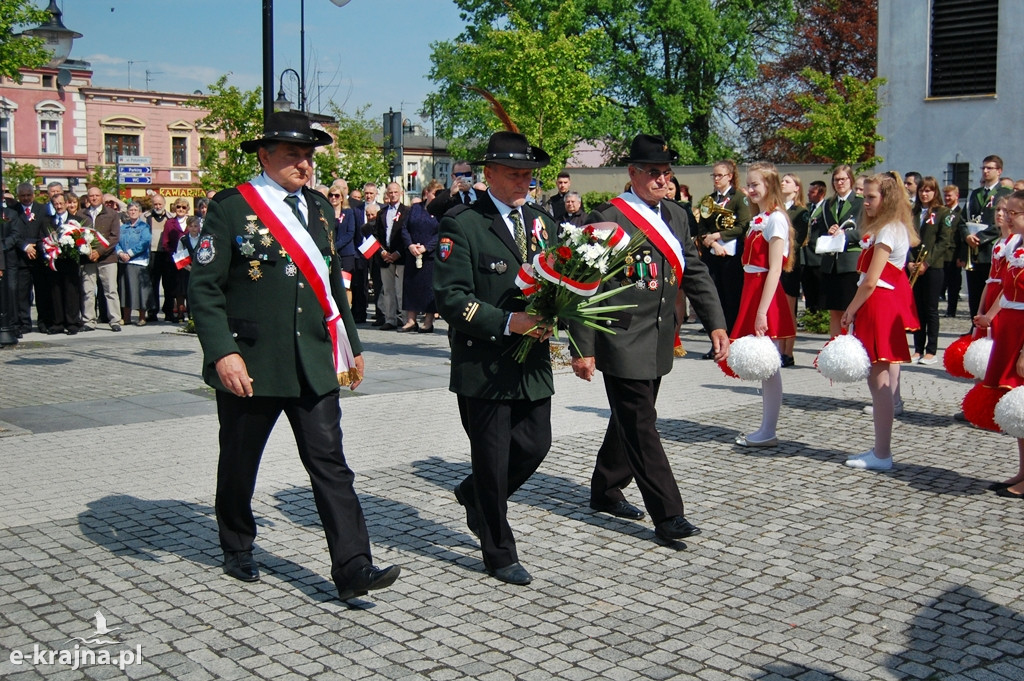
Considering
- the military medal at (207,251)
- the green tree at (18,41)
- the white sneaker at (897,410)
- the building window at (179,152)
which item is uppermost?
the building window at (179,152)

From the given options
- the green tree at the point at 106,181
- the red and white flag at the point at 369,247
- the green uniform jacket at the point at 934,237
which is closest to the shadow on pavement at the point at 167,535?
the green uniform jacket at the point at 934,237

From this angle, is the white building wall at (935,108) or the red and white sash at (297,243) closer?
the red and white sash at (297,243)

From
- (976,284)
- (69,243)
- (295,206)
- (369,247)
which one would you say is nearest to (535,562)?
(295,206)

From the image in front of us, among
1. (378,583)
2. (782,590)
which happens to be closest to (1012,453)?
(782,590)

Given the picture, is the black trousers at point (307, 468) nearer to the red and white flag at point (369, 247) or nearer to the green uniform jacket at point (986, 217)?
the red and white flag at point (369, 247)

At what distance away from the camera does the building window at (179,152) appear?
242 feet

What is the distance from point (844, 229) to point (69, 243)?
10425 millimetres

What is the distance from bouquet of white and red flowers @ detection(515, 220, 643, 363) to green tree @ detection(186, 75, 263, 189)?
418 inches

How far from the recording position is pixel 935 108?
29.1 meters

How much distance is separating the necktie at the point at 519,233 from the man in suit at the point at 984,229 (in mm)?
10774

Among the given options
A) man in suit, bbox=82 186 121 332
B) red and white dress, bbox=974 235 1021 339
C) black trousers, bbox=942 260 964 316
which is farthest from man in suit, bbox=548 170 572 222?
red and white dress, bbox=974 235 1021 339

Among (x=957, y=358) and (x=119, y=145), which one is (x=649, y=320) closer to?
(x=957, y=358)

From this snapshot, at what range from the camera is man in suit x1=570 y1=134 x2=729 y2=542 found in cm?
589

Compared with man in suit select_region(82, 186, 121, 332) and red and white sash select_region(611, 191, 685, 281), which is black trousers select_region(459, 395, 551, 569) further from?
man in suit select_region(82, 186, 121, 332)
